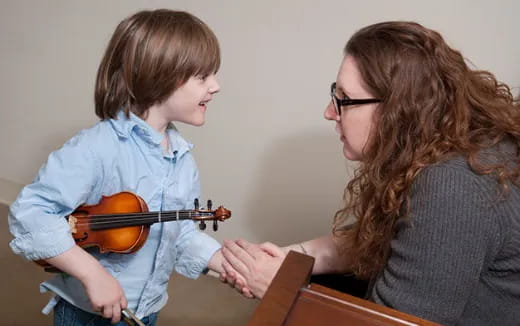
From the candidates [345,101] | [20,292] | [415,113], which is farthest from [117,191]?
[20,292]

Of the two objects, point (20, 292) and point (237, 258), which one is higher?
point (237, 258)

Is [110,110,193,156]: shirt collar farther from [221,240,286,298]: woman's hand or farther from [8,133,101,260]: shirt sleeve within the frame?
[221,240,286,298]: woman's hand

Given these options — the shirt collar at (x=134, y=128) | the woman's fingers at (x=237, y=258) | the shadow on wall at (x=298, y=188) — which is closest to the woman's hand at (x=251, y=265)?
the woman's fingers at (x=237, y=258)

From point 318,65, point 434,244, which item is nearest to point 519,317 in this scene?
point 434,244

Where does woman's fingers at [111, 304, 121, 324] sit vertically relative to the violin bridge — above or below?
below

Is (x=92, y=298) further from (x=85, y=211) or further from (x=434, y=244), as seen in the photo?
(x=434, y=244)

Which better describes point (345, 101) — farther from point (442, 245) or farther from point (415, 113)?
point (442, 245)

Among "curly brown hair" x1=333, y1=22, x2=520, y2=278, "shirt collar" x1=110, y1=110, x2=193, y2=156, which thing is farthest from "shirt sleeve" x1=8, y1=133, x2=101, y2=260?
"curly brown hair" x1=333, y1=22, x2=520, y2=278

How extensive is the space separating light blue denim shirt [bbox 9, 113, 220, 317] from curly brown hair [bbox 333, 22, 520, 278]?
19.8 inches

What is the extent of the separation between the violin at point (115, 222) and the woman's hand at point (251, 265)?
0.93ft

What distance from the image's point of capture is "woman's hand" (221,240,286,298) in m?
1.39

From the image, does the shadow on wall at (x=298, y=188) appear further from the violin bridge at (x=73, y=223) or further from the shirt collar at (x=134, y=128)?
the violin bridge at (x=73, y=223)

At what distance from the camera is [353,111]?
121cm

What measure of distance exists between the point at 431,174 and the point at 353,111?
0.25 metres
